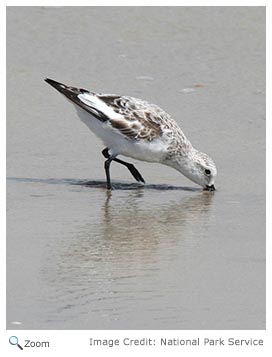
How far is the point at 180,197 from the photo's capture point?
8398 mm

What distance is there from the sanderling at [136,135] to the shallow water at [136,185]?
16 cm

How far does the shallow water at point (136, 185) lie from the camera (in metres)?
6.01

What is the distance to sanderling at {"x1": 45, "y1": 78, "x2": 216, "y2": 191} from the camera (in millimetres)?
8656

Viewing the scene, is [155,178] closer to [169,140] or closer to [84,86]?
[169,140]

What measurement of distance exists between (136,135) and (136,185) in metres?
0.38

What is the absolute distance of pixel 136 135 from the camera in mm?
8664

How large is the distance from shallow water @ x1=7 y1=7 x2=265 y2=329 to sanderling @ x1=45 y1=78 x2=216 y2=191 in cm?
16

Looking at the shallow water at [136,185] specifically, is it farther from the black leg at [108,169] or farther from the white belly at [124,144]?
the white belly at [124,144]
